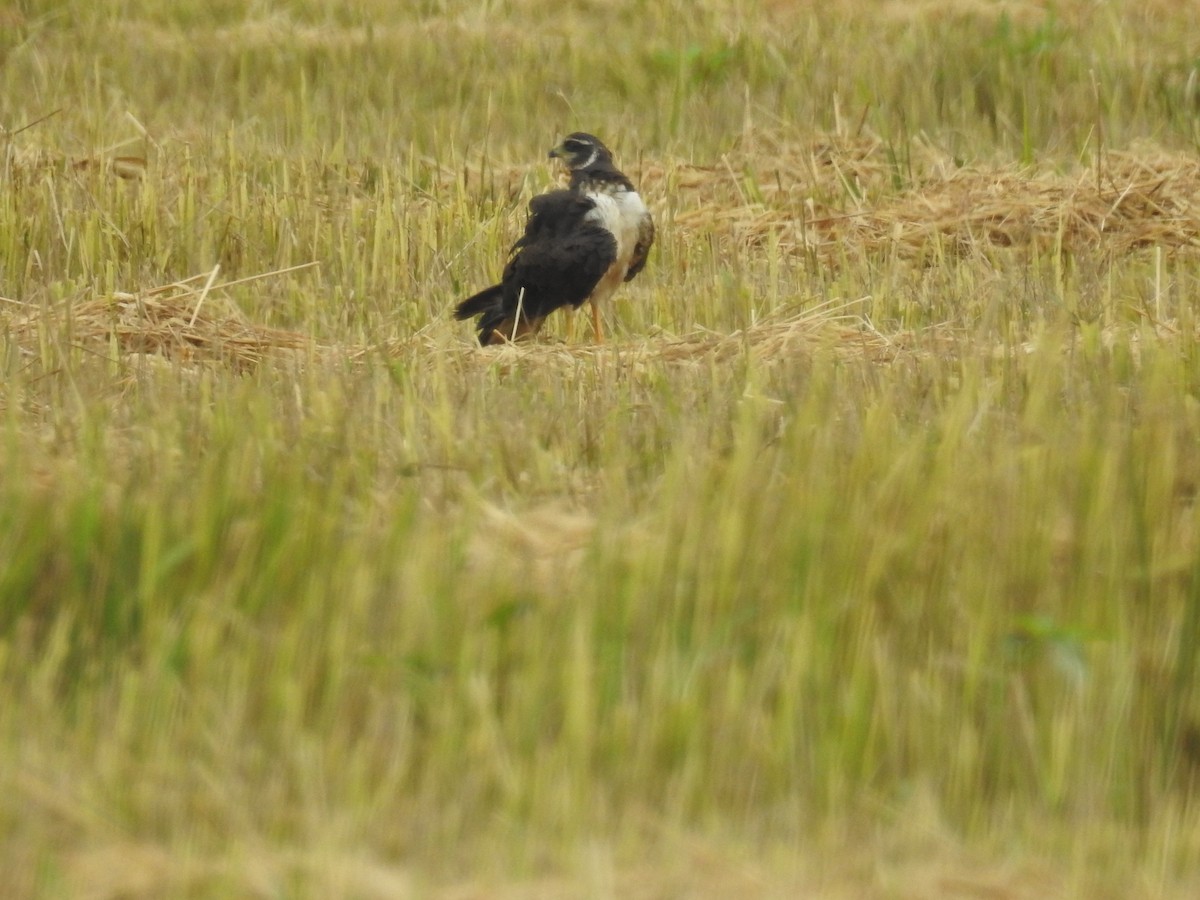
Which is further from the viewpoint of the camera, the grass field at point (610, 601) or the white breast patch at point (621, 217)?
the white breast patch at point (621, 217)

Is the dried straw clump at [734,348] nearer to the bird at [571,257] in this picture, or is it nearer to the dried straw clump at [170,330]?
the bird at [571,257]

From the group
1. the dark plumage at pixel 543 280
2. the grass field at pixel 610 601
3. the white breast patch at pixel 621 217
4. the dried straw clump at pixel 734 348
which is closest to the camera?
the grass field at pixel 610 601

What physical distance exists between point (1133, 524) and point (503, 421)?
1.30 metres

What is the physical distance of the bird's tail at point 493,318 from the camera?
5676mm

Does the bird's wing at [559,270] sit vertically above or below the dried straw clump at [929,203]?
below

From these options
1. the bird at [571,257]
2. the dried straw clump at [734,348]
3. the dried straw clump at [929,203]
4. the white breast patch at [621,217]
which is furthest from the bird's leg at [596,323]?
the dried straw clump at [929,203]

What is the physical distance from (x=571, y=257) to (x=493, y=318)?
12.2 inches

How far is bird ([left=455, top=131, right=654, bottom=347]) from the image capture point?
18.7 ft

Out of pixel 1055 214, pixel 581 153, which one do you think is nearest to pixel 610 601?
pixel 581 153

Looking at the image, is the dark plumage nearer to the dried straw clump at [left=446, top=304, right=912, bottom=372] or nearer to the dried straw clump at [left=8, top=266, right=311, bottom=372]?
the dried straw clump at [left=446, top=304, right=912, bottom=372]

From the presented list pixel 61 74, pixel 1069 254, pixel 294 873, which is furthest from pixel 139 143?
pixel 294 873

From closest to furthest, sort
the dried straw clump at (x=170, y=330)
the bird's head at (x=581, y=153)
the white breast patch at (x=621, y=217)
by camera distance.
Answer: the dried straw clump at (x=170, y=330) < the white breast patch at (x=621, y=217) < the bird's head at (x=581, y=153)

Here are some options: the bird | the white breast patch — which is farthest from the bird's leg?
the white breast patch

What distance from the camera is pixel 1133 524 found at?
2.78m
